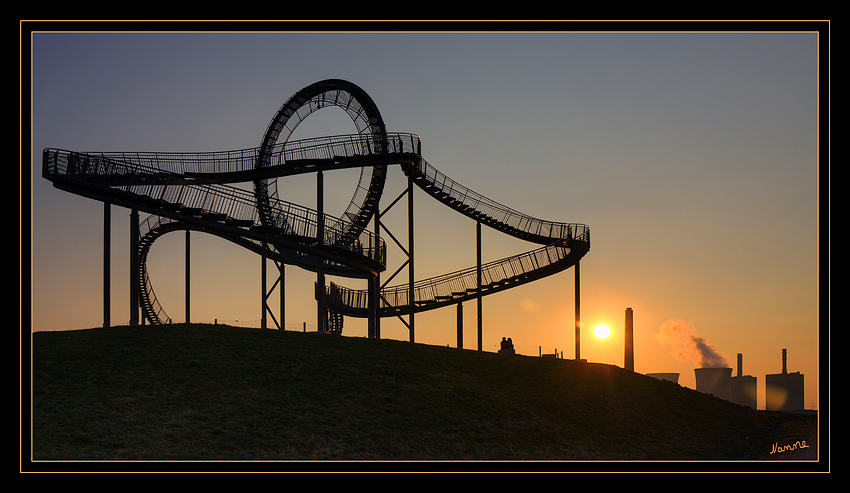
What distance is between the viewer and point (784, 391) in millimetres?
86188

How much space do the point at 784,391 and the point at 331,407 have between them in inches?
2915

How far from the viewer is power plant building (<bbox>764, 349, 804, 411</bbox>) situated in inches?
3381

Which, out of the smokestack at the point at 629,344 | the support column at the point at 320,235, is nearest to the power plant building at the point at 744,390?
the smokestack at the point at 629,344

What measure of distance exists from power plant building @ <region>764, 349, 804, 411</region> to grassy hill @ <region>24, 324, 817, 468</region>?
5576cm

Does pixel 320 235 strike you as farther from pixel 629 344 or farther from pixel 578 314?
pixel 629 344

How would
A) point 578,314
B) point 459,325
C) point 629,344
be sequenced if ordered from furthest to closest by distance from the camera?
point 629,344 → point 578,314 → point 459,325

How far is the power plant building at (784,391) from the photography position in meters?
85.9

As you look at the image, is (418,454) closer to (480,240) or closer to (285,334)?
(285,334)

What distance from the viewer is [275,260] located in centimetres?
4231

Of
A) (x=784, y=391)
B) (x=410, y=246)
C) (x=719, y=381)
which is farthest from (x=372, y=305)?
(x=719, y=381)

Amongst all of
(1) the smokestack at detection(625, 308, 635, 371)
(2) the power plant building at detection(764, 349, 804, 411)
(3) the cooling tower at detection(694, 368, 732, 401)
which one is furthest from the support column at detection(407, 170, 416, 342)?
(3) the cooling tower at detection(694, 368, 732, 401)

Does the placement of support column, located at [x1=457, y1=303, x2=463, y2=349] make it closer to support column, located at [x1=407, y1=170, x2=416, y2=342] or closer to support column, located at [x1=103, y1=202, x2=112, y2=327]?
support column, located at [x1=407, y1=170, x2=416, y2=342]

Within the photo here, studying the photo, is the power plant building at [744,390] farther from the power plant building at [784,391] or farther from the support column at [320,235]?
the support column at [320,235]
